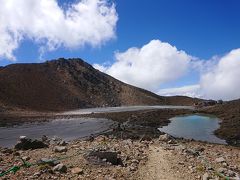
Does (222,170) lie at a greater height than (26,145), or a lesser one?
lesser

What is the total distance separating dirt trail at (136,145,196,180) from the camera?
48.6 feet

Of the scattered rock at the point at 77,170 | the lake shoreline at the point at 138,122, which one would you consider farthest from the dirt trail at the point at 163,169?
the lake shoreline at the point at 138,122

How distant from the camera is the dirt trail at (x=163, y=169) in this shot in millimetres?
14827

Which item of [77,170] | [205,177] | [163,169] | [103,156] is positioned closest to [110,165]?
[103,156]

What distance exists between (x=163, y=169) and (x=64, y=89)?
453 ft

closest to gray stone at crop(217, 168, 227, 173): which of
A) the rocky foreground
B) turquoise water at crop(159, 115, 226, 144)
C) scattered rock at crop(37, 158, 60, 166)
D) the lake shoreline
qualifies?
the rocky foreground

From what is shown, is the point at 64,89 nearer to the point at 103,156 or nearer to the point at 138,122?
the point at 138,122

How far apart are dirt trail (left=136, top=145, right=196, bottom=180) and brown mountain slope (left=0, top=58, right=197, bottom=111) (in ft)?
286

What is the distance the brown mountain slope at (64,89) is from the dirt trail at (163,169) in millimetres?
87142

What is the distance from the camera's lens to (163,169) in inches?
623

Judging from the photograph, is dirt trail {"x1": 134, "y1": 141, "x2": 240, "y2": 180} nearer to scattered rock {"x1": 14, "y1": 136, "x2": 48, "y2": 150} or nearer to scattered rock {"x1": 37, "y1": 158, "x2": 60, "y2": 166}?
scattered rock {"x1": 37, "y1": 158, "x2": 60, "y2": 166}

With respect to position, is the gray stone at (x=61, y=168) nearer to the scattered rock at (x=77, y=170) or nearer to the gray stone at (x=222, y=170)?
the scattered rock at (x=77, y=170)

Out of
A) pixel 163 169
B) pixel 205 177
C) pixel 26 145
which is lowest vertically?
pixel 205 177

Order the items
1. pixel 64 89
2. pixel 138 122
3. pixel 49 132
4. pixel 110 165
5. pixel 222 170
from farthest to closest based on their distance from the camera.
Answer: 1. pixel 64 89
2. pixel 138 122
3. pixel 49 132
4. pixel 222 170
5. pixel 110 165
